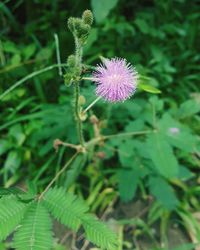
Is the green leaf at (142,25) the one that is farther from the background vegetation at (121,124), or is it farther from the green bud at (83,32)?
the green bud at (83,32)

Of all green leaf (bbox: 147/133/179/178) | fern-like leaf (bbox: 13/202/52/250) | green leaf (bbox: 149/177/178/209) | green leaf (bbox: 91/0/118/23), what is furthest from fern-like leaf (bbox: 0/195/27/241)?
green leaf (bbox: 91/0/118/23)

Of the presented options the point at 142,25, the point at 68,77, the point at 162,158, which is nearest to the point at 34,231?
the point at 68,77

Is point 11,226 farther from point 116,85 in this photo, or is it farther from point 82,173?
point 82,173

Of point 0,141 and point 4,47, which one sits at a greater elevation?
point 4,47

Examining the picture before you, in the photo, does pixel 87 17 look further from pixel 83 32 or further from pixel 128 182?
pixel 128 182

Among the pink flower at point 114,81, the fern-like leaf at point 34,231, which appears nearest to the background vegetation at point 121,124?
the pink flower at point 114,81

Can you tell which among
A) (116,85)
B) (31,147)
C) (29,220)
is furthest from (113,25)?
(29,220)
